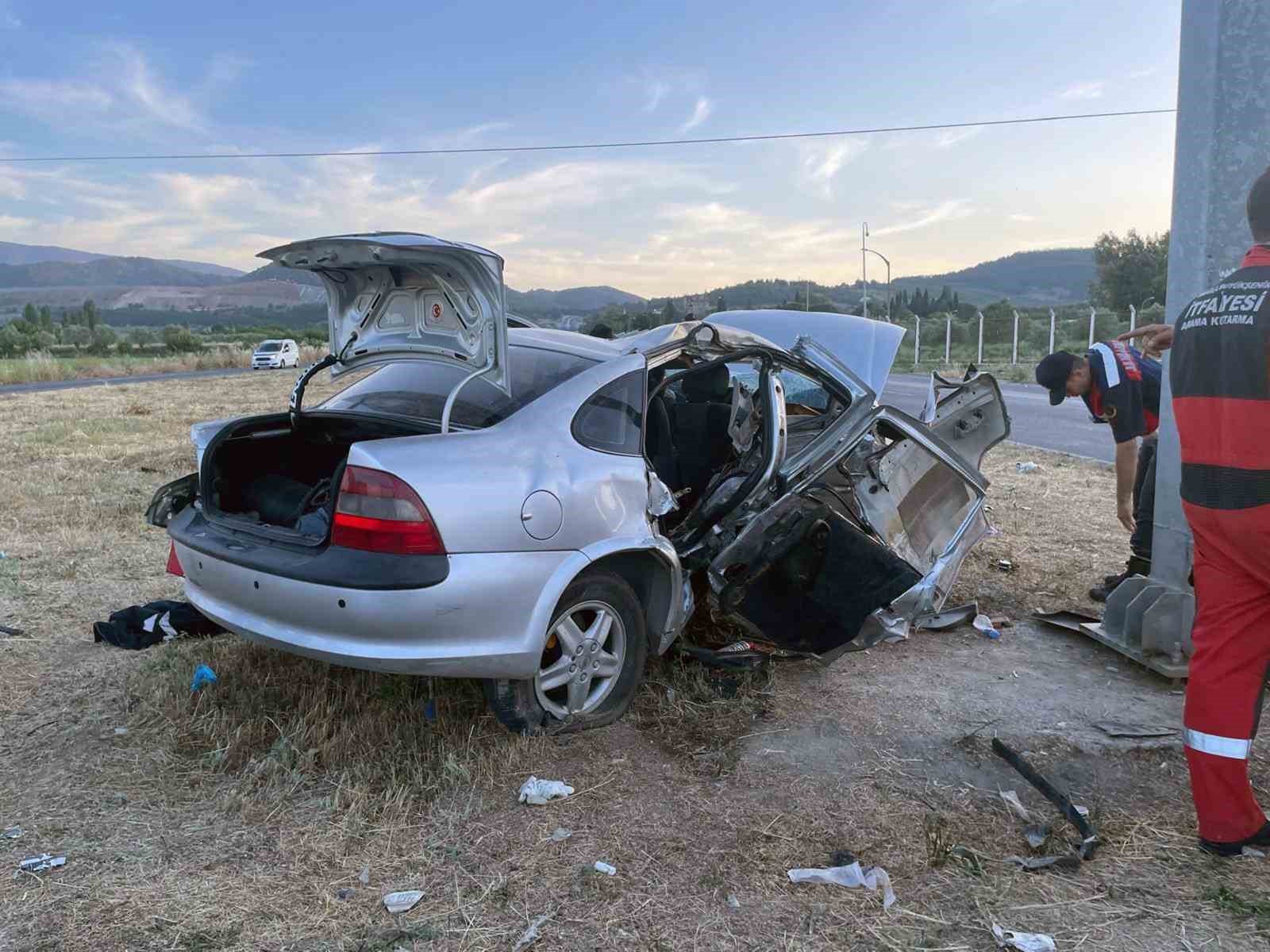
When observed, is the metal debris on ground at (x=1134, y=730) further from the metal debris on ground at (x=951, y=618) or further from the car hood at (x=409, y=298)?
the car hood at (x=409, y=298)

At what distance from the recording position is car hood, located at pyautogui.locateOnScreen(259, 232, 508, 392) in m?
3.27

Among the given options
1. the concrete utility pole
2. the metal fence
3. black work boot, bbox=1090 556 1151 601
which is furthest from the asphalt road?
the metal fence

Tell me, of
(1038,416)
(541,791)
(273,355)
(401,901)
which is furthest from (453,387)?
(273,355)

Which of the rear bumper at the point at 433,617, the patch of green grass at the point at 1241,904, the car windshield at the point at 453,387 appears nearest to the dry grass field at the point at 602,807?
the patch of green grass at the point at 1241,904

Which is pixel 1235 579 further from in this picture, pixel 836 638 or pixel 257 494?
pixel 257 494

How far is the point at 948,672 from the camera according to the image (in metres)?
4.38

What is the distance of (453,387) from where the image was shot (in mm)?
3830

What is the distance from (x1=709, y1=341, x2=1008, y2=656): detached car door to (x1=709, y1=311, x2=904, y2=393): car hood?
31 centimetres

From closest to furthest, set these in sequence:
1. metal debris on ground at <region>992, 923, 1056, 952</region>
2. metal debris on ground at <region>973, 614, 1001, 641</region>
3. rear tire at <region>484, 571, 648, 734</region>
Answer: metal debris on ground at <region>992, 923, 1056, 952</region> < rear tire at <region>484, 571, 648, 734</region> < metal debris on ground at <region>973, 614, 1001, 641</region>

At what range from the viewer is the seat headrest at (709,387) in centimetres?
473

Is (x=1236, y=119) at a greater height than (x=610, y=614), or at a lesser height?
greater

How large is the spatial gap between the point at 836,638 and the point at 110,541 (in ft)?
17.1

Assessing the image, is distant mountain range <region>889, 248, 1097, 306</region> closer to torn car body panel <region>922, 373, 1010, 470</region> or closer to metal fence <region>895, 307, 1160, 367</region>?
metal fence <region>895, 307, 1160, 367</region>

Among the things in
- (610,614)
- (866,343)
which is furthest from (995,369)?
(610,614)
